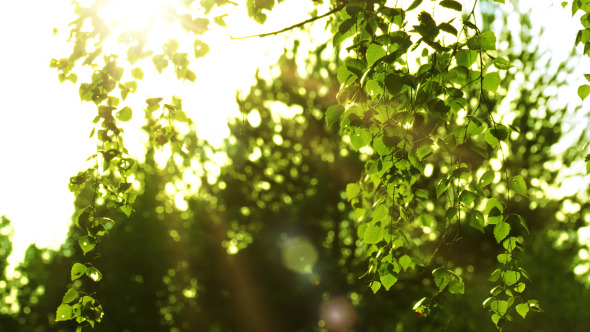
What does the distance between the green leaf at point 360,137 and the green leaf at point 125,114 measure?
44.7 inches

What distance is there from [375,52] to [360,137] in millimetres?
358

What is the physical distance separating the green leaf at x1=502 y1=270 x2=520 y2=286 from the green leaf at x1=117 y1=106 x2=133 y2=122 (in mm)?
1916

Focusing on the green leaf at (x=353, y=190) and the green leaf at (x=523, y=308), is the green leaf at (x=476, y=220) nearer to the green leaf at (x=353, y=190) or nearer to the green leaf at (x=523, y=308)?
the green leaf at (x=523, y=308)

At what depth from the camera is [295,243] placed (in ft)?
52.2

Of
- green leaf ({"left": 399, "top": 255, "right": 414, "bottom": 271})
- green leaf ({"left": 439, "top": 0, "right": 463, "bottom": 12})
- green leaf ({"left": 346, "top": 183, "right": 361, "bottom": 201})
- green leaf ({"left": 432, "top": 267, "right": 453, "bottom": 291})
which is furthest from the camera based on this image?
green leaf ({"left": 346, "top": 183, "right": 361, "bottom": 201})

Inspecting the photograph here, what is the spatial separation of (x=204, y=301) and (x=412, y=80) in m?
16.7

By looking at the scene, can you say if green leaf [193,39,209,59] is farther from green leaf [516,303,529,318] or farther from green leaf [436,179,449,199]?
green leaf [516,303,529,318]

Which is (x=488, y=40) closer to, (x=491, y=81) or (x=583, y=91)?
(x=491, y=81)

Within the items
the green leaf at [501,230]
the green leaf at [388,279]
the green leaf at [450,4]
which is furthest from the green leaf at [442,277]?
the green leaf at [450,4]

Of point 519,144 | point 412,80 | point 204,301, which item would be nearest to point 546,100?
point 519,144

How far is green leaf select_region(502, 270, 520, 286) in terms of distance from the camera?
84.1 inches

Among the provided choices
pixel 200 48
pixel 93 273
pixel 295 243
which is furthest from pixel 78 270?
pixel 295 243

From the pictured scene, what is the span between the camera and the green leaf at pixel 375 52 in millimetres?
1671

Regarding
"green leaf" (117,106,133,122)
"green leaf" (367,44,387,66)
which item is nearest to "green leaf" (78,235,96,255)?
"green leaf" (117,106,133,122)
